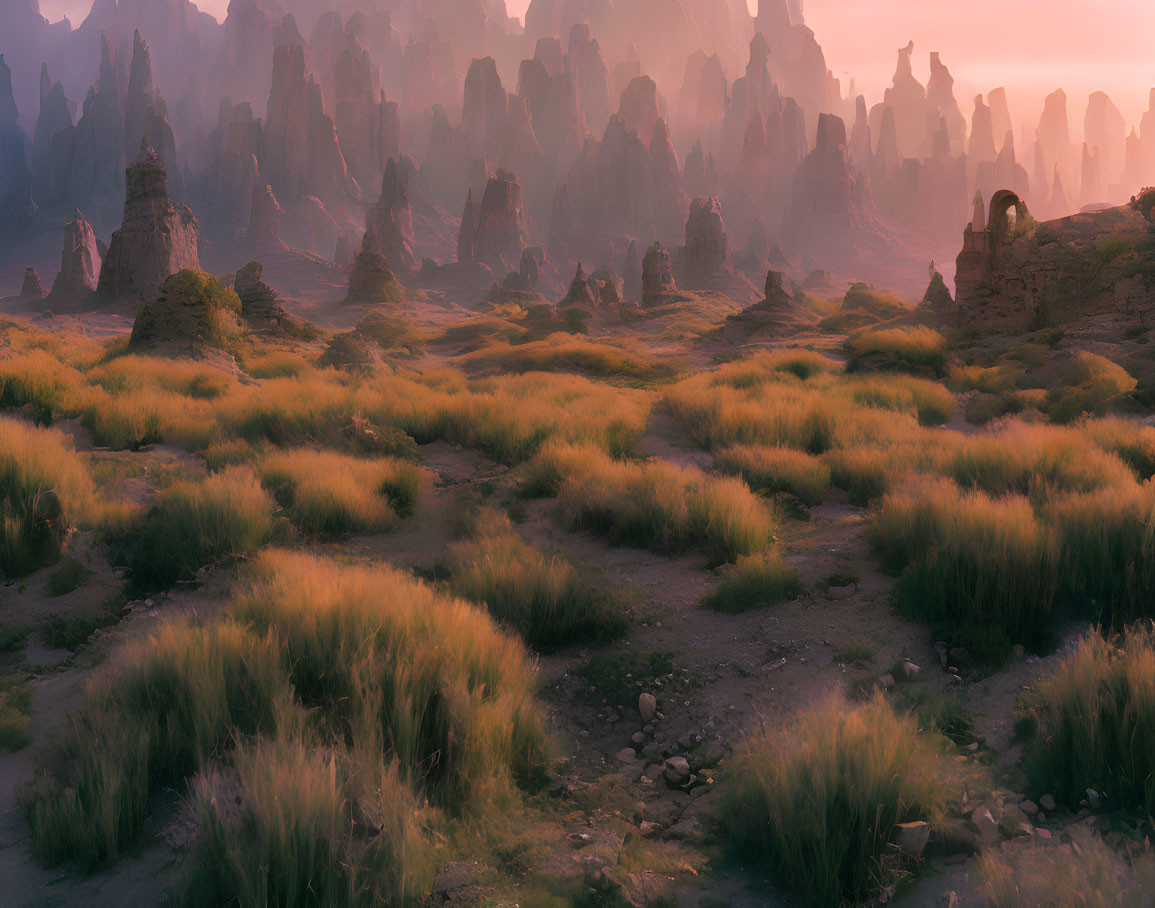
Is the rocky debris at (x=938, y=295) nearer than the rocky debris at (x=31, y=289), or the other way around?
the rocky debris at (x=938, y=295)

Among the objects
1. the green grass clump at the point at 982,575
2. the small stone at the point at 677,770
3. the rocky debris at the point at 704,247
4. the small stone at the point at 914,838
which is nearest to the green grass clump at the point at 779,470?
the green grass clump at the point at 982,575

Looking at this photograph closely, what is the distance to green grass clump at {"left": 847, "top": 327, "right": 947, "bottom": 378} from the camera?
19.6 m

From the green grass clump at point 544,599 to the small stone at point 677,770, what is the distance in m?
1.48

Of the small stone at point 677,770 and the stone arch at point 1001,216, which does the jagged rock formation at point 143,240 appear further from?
the small stone at point 677,770

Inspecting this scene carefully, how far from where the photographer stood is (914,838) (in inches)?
111

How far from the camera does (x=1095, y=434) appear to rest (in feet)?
29.8

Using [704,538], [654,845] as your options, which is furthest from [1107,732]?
[704,538]

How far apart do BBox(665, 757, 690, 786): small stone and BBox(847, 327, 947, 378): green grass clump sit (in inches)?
708

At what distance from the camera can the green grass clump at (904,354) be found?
64.2ft

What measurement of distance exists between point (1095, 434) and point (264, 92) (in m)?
204

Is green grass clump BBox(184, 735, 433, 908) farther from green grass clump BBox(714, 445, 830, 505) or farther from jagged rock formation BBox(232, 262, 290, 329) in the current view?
jagged rock formation BBox(232, 262, 290, 329)

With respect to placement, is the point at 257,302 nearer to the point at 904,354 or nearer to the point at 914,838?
the point at 904,354

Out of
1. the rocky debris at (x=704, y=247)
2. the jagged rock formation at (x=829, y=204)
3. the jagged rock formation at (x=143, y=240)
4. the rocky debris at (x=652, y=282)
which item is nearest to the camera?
the jagged rock formation at (x=143, y=240)

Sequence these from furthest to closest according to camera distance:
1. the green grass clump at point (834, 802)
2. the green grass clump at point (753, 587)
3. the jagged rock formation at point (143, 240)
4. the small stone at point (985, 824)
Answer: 1. the jagged rock formation at point (143, 240)
2. the green grass clump at point (753, 587)
3. the small stone at point (985, 824)
4. the green grass clump at point (834, 802)
